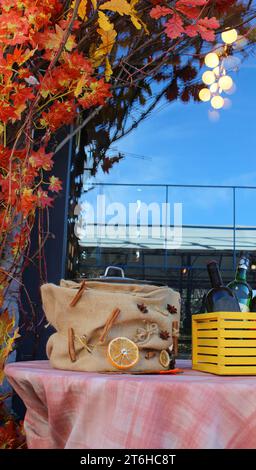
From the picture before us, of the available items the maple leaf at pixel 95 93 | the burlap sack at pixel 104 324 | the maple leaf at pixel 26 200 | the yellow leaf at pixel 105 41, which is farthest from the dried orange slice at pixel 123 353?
the yellow leaf at pixel 105 41

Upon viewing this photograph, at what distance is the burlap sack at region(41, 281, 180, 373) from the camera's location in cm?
114

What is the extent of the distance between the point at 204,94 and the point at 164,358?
3.19m

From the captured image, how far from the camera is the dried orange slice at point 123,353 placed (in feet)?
3.61

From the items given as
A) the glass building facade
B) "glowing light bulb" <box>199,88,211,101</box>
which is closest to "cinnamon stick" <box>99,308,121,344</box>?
the glass building facade

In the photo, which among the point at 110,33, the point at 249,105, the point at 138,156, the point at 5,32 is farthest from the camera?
the point at 249,105

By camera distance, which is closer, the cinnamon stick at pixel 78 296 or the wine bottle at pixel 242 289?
the cinnamon stick at pixel 78 296

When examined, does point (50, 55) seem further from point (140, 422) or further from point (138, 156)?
point (138, 156)

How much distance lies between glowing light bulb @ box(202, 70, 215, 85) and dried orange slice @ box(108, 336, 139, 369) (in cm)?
300

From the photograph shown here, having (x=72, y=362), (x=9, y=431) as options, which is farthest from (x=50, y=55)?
(x=9, y=431)

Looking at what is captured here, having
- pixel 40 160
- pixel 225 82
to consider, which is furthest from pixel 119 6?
pixel 225 82

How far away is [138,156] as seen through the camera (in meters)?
4.08

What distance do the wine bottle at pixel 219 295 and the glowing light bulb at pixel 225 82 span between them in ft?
9.80

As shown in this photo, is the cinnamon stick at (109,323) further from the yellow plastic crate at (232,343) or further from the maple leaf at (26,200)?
the maple leaf at (26,200)
